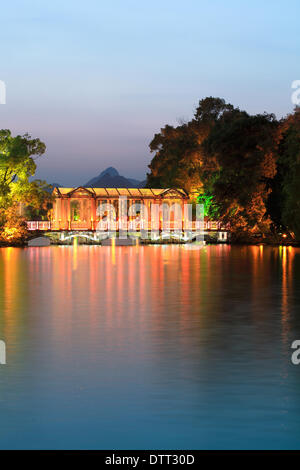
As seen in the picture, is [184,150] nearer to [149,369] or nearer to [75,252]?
[75,252]

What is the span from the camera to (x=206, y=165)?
263 feet

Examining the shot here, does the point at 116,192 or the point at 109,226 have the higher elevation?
the point at 116,192

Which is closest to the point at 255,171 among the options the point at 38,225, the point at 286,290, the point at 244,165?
the point at 244,165

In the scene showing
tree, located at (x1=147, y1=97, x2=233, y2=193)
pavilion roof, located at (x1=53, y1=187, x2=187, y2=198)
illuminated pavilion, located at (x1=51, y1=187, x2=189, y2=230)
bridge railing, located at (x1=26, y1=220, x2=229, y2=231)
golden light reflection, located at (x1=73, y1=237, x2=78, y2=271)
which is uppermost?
tree, located at (x1=147, y1=97, x2=233, y2=193)

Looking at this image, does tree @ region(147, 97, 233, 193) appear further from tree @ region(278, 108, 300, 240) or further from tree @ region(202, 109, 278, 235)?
tree @ region(278, 108, 300, 240)

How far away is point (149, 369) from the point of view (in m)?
12.8

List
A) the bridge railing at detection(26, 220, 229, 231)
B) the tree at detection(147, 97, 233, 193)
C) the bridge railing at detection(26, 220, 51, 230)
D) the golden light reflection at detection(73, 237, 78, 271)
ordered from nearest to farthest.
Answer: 1. the golden light reflection at detection(73, 237, 78, 271)
2. the bridge railing at detection(26, 220, 51, 230)
3. the bridge railing at detection(26, 220, 229, 231)
4. the tree at detection(147, 97, 233, 193)

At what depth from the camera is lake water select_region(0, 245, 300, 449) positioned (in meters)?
9.14

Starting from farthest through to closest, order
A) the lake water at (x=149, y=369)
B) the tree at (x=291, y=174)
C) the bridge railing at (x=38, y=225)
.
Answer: the bridge railing at (x=38, y=225), the tree at (x=291, y=174), the lake water at (x=149, y=369)

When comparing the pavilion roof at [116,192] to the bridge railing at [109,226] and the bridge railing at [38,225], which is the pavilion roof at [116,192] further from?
the bridge railing at [38,225]

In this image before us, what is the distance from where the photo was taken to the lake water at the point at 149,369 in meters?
9.14

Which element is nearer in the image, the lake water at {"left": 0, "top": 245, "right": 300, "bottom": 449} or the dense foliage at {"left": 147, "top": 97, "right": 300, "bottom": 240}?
the lake water at {"left": 0, "top": 245, "right": 300, "bottom": 449}

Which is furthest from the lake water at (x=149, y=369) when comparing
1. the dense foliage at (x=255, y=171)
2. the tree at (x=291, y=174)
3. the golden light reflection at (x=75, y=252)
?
the dense foliage at (x=255, y=171)

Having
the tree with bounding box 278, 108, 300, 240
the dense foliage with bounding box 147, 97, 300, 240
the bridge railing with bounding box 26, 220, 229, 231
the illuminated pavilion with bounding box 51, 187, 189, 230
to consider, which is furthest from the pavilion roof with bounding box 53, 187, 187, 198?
the tree with bounding box 278, 108, 300, 240
